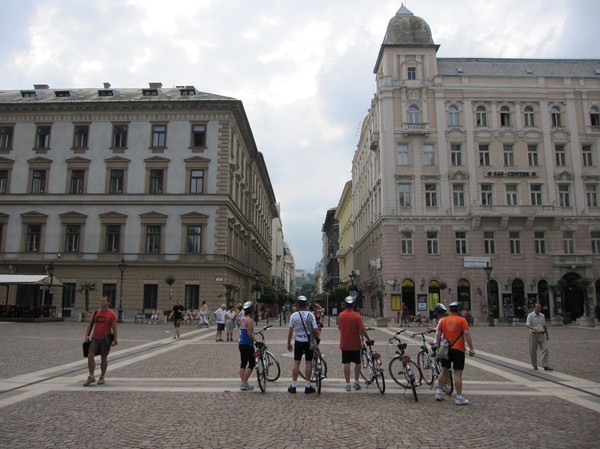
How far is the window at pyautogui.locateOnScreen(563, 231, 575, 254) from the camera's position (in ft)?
140

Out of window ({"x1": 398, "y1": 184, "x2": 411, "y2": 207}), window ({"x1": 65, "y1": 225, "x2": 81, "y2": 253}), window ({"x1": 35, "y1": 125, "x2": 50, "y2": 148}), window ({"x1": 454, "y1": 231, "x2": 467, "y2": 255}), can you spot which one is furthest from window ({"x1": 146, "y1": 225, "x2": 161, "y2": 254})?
window ({"x1": 454, "y1": 231, "x2": 467, "y2": 255})

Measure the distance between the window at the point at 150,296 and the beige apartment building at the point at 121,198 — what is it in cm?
8

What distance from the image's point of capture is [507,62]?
158 feet

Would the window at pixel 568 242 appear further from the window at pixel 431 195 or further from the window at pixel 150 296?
the window at pixel 150 296

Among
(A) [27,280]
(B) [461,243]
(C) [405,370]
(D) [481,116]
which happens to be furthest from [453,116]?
(C) [405,370]

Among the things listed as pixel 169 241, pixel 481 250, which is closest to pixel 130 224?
pixel 169 241

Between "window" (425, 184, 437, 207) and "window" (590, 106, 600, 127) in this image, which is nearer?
"window" (425, 184, 437, 207)

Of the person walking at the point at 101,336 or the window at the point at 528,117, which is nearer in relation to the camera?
the person walking at the point at 101,336

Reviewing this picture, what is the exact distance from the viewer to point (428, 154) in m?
43.8

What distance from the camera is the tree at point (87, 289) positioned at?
3700 centimetres

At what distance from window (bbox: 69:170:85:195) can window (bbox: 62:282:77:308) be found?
784 centimetres

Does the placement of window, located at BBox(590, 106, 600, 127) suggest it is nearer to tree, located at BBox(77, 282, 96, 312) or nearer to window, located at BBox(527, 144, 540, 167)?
window, located at BBox(527, 144, 540, 167)

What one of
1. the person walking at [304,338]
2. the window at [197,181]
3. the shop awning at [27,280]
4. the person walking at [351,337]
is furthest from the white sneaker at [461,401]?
the window at [197,181]

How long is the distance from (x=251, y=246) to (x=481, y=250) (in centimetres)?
2651
